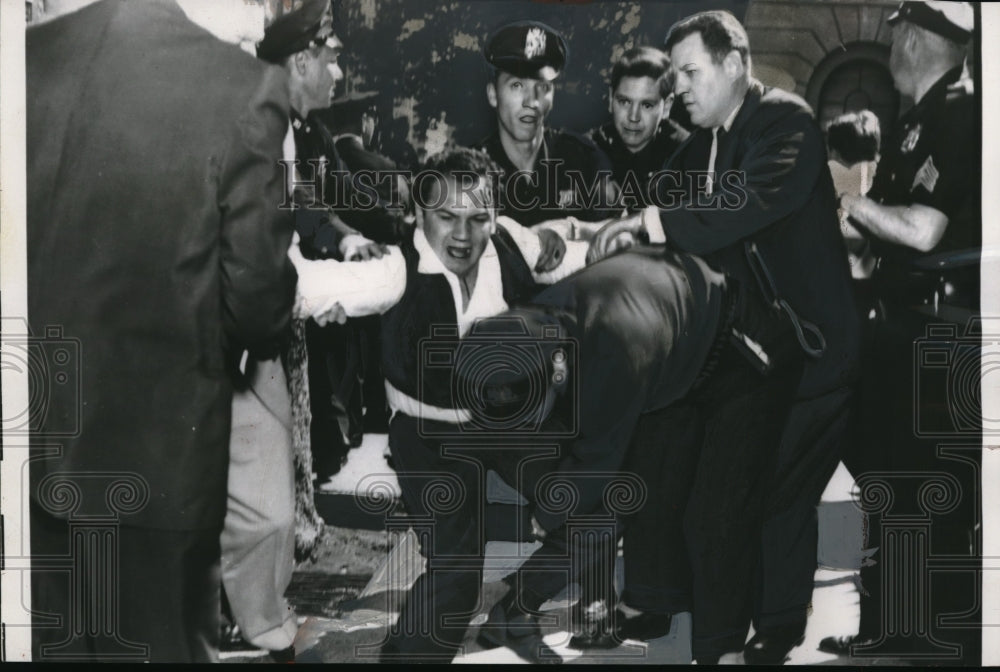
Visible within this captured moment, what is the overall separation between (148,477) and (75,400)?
42 centimetres

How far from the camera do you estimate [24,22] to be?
3766 mm

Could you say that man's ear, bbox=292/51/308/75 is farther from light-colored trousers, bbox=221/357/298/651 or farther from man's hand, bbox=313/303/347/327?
light-colored trousers, bbox=221/357/298/651

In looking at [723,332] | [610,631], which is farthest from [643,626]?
[723,332]

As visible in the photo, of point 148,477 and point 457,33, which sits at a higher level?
point 457,33

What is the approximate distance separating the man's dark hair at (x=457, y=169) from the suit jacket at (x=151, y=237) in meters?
0.56

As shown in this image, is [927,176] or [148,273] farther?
[927,176]

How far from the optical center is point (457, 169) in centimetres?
383

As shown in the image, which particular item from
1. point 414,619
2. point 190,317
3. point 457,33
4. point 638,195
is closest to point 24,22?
point 190,317

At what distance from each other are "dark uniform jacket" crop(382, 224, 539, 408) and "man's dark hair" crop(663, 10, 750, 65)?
1148mm

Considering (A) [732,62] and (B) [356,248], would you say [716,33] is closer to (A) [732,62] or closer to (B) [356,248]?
(A) [732,62]

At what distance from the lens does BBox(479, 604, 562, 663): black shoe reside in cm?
386

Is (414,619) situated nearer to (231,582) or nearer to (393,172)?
(231,582)

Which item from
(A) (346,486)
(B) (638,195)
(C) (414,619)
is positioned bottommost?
(C) (414,619)

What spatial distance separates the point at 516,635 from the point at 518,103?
211cm
